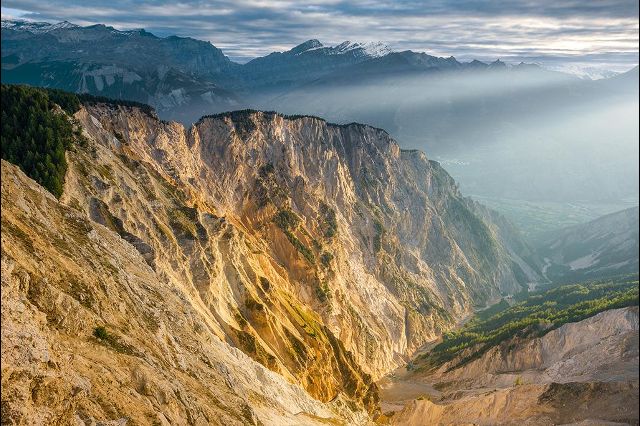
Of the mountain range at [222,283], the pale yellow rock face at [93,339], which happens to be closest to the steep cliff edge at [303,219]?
the mountain range at [222,283]

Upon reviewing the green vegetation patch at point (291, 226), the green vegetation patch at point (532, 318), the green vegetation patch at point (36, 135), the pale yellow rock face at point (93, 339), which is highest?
the green vegetation patch at point (36, 135)

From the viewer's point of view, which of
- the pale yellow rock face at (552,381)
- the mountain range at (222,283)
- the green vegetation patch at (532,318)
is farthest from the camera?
the green vegetation patch at (532,318)

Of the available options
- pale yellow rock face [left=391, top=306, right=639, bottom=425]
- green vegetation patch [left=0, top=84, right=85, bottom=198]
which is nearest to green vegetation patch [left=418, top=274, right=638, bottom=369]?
pale yellow rock face [left=391, top=306, right=639, bottom=425]

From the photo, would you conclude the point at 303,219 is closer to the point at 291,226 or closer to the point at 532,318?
the point at 291,226

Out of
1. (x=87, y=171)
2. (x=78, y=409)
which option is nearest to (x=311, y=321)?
(x=87, y=171)

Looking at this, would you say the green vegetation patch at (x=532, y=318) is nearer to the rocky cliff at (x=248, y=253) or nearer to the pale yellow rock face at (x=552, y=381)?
the pale yellow rock face at (x=552, y=381)


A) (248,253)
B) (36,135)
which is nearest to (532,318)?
(248,253)

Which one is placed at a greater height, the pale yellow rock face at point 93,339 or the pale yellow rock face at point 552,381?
the pale yellow rock face at point 93,339
